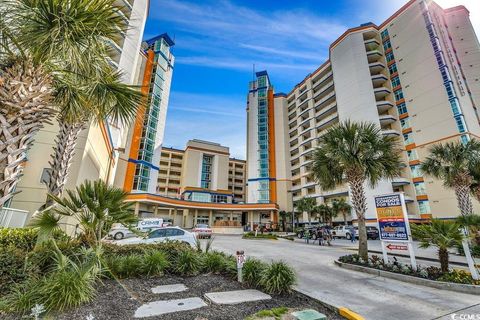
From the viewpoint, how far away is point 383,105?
124 feet

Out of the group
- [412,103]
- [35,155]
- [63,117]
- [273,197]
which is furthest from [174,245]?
[273,197]

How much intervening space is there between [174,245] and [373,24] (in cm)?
5346

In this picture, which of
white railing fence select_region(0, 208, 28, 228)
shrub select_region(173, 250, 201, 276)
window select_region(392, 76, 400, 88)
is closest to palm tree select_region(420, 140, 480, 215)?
shrub select_region(173, 250, 201, 276)

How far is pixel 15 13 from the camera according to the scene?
4473mm

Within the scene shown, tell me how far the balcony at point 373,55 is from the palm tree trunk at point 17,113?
48.7 metres

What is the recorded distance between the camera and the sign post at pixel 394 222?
8.61 m

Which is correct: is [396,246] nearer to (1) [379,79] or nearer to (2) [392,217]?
(2) [392,217]

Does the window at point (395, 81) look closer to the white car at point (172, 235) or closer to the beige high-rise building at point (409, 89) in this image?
the beige high-rise building at point (409, 89)

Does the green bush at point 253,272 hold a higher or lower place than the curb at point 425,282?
higher

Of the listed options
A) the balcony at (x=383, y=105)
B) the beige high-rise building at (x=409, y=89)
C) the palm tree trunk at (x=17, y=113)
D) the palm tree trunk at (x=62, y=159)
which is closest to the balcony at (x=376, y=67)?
the beige high-rise building at (x=409, y=89)

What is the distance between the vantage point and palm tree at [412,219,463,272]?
7.12 metres

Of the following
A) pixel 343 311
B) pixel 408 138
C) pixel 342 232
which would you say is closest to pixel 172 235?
pixel 343 311

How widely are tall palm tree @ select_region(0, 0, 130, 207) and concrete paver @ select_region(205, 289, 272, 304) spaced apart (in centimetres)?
451

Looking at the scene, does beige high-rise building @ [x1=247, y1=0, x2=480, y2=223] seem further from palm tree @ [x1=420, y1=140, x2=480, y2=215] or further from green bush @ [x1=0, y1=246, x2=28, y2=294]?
green bush @ [x1=0, y1=246, x2=28, y2=294]
